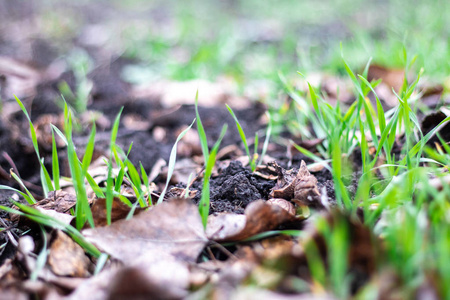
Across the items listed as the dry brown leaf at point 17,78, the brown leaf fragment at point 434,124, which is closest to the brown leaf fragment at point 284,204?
the brown leaf fragment at point 434,124

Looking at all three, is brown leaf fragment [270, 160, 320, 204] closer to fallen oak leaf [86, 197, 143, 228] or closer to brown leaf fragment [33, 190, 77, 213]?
fallen oak leaf [86, 197, 143, 228]

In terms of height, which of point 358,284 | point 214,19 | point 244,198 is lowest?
point 214,19

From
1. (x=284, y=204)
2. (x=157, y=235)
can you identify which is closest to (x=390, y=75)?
(x=284, y=204)

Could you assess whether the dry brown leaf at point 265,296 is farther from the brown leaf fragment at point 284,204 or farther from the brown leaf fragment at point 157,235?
the brown leaf fragment at point 284,204

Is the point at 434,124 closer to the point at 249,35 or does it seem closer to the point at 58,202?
the point at 58,202

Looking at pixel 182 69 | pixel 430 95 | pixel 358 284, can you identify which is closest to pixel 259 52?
pixel 182 69

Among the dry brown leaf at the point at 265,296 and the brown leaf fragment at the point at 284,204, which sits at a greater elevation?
the dry brown leaf at the point at 265,296

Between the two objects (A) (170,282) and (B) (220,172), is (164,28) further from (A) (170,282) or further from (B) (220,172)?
(A) (170,282)
